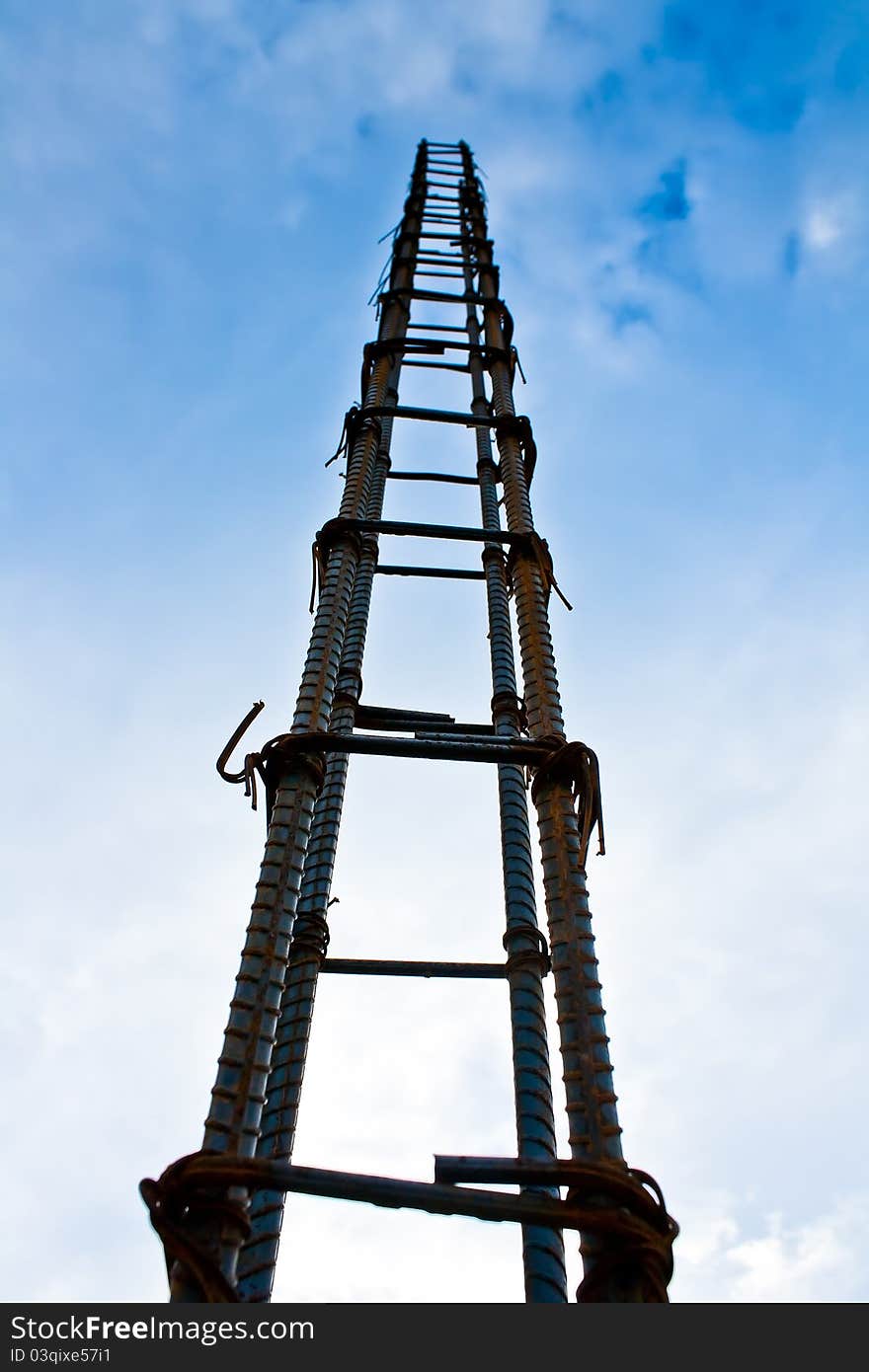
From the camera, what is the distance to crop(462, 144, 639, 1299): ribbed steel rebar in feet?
13.0

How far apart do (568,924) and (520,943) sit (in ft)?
5.43

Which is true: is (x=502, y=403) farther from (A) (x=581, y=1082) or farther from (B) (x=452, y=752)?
(A) (x=581, y=1082)

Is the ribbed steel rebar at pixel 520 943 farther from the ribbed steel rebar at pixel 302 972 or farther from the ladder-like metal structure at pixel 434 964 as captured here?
the ribbed steel rebar at pixel 302 972

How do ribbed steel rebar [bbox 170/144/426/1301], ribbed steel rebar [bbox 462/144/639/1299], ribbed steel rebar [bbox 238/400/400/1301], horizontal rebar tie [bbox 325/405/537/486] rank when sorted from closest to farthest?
ribbed steel rebar [bbox 170/144/426/1301] → ribbed steel rebar [bbox 462/144/639/1299] → ribbed steel rebar [bbox 238/400/400/1301] → horizontal rebar tie [bbox 325/405/537/486]

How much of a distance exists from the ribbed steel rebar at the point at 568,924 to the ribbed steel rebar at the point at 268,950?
1160mm

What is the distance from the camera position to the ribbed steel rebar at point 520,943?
14.8ft

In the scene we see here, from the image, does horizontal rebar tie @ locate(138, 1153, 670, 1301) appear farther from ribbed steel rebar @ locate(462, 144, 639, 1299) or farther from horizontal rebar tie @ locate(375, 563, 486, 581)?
horizontal rebar tie @ locate(375, 563, 486, 581)

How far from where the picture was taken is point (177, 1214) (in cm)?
356

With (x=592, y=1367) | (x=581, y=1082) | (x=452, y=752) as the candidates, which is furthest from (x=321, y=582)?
(x=592, y=1367)

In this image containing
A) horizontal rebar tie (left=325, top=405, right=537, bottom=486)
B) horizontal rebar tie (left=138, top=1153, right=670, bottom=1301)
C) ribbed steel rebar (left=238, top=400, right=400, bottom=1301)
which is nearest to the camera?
horizontal rebar tie (left=138, top=1153, right=670, bottom=1301)

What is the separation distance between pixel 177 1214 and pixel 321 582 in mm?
4394

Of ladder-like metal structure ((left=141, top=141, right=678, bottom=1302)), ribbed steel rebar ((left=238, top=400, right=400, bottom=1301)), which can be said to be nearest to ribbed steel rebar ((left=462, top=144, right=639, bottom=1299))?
ladder-like metal structure ((left=141, top=141, right=678, bottom=1302))

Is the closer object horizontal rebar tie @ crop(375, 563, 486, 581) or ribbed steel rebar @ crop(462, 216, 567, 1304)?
ribbed steel rebar @ crop(462, 216, 567, 1304)

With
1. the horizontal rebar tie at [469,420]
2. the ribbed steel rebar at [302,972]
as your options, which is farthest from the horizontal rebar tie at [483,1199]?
the horizontal rebar tie at [469,420]
